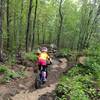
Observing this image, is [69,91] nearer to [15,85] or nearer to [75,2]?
[15,85]

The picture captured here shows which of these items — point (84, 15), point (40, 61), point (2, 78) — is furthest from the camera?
point (84, 15)

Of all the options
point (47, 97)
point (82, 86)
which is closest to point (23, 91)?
point (47, 97)

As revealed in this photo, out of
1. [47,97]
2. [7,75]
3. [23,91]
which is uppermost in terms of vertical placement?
[7,75]

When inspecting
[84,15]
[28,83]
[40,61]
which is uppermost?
[84,15]

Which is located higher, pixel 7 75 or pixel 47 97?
pixel 7 75

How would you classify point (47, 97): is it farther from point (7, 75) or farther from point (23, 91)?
point (7, 75)

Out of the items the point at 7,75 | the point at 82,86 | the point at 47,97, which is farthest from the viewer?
the point at 7,75

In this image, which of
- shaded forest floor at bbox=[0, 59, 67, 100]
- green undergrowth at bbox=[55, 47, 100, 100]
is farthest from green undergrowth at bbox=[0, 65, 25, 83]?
green undergrowth at bbox=[55, 47, 100, 100]

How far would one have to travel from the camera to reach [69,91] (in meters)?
9.63

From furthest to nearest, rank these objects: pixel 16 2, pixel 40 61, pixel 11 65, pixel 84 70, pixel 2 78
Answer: pixel 16 2 → pixel 11 65 → pixel 84 70 → pixel 2 78 → pixel 40 61

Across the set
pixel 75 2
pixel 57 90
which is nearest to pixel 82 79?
pixel 57 90

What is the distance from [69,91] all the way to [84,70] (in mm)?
4566

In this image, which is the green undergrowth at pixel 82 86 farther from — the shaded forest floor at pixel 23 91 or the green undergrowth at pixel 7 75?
the green undergrowth at pixel 7 75

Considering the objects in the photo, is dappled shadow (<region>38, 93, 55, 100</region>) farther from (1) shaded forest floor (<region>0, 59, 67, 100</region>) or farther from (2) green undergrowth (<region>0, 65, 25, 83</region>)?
(2) green undergrowth (<region>0, 65, 25, 83</region>)
